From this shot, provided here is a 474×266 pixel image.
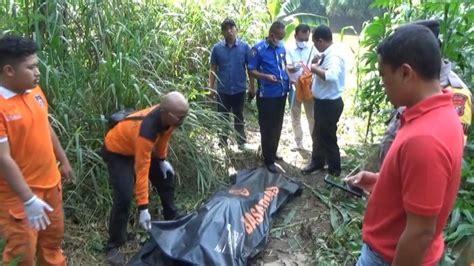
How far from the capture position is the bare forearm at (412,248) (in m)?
1.45

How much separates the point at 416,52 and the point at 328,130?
3385 mm

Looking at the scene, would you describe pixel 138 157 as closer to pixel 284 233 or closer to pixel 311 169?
pixel 284 233

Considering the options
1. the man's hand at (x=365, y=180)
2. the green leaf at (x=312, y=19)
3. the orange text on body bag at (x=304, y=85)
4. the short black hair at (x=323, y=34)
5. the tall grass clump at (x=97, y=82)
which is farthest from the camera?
the green leaf at (x=312, y=19)

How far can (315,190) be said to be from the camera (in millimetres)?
4605

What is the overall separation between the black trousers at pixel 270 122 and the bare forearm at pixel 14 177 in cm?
297

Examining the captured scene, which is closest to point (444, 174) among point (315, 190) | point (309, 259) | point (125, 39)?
point (309, 259)

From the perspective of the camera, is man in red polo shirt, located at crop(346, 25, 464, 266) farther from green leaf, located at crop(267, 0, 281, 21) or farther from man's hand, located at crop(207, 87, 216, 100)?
green leaf, located at crop(267, 0, 281, 21)

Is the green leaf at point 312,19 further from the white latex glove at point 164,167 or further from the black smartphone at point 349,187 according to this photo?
the white latex glove at point 164,167

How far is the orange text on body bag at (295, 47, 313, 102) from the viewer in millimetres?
5453

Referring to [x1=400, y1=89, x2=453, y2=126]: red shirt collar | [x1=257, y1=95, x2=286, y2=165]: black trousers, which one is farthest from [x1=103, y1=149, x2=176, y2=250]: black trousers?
[x1=400, y1=89, x2=453, y2=126]: red shirt collar

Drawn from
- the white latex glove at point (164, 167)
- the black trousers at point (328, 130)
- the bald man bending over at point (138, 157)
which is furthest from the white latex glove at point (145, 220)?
the black trousers at point (328, 130)

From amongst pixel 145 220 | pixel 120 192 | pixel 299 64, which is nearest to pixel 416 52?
pixel 145 220

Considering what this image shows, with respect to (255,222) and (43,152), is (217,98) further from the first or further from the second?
(43,152)

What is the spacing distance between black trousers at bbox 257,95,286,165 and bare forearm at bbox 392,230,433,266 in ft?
11.7
